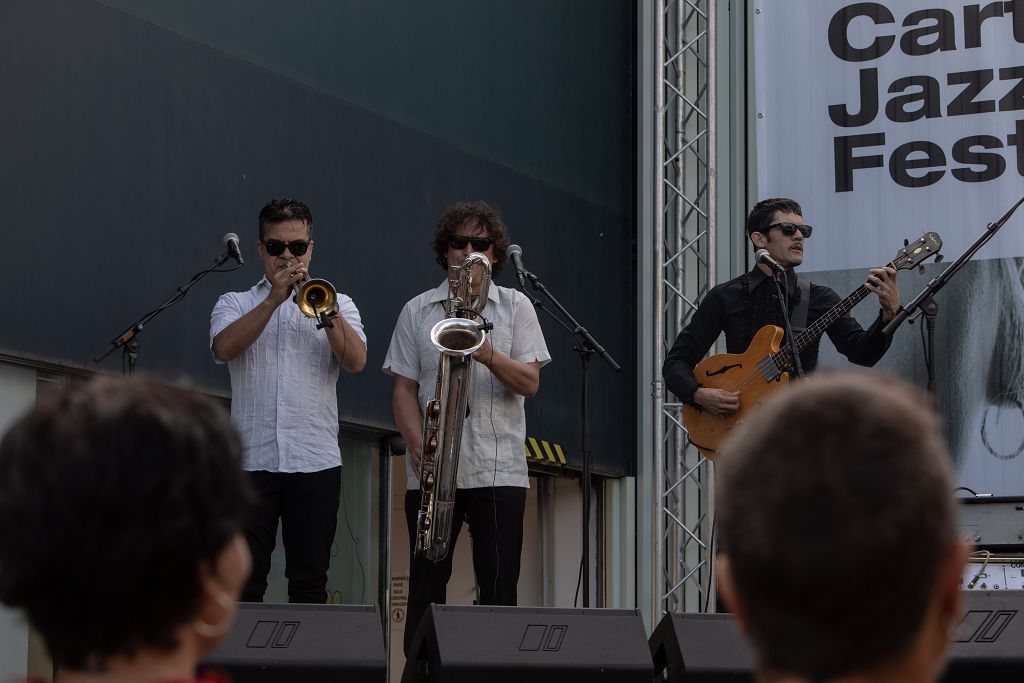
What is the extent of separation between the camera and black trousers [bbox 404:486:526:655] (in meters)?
4.39

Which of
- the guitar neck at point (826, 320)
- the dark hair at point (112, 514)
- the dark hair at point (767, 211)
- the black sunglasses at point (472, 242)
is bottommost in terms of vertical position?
the dark hair at point (112, 514)

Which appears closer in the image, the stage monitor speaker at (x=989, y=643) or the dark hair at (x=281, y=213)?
the stage monitor speaker at (x=989, y=643)

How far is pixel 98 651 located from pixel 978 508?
4823 mm

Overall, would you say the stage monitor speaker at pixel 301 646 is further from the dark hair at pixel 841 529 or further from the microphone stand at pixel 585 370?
the dark hair at pixel 841 529

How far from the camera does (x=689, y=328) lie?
219 inches

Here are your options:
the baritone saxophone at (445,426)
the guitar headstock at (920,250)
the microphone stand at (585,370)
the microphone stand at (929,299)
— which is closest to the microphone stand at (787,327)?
the microphone stand at (929,299)

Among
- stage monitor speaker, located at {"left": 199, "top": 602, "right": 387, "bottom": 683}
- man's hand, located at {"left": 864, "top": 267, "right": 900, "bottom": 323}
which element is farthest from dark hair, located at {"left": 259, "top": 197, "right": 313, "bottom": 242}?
man's hand, located at {"left": 864, "top": 267, "right": 900, "bottom": 323}

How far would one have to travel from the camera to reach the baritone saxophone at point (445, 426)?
436 cm

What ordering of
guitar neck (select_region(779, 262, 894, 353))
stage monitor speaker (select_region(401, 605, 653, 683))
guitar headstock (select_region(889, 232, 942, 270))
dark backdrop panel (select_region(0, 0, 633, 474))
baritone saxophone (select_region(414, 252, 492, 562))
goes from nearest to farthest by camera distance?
1. stage monitor speaker (select_region(401, 605, 653, 683))
2. baritone saxophone (select_region(414, 252, 492, 562))
3. dark backdrop panel (select_region(0, 0, 633, 474))
4. guitar neck (select_region(779, 262, 894, 353))
5. guitar headstock (select_region(889, 232, 942, 270))

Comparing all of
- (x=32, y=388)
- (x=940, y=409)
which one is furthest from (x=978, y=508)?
(x=32, y=388)

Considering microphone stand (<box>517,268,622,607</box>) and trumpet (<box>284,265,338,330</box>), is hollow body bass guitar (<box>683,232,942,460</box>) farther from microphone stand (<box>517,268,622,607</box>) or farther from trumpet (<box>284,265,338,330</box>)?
trumpet (<box>284,265,338,330</box>)

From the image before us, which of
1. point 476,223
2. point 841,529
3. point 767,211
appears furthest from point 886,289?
point 841,529

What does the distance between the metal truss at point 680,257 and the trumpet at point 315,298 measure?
140 inches

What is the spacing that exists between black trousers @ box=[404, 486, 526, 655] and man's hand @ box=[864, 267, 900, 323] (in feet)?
5.28
